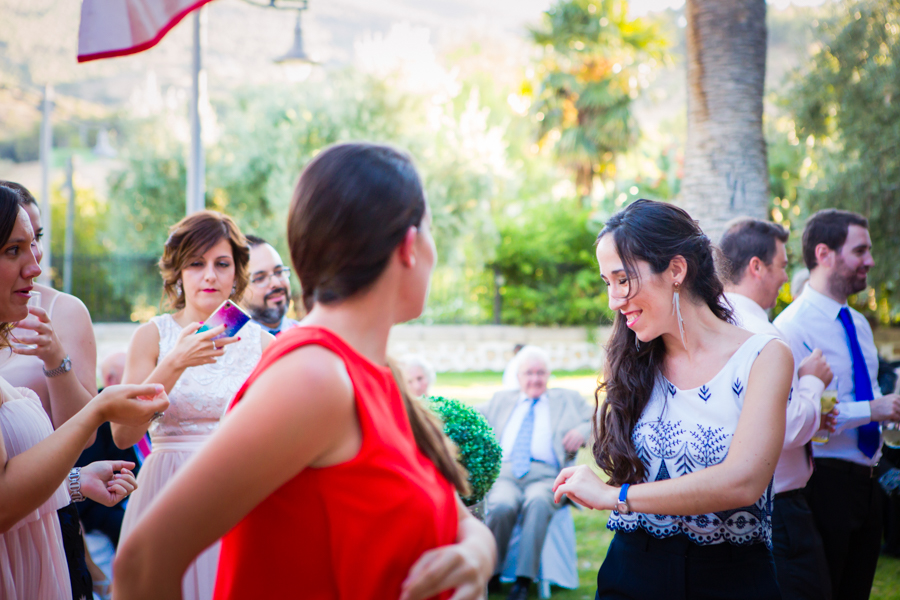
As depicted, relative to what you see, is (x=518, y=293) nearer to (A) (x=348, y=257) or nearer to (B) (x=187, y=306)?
(B) (x=187, y=306)

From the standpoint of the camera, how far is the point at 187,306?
3.46 m

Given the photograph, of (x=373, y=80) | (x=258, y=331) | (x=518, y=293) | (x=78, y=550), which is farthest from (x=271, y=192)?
(x=78, y=550)

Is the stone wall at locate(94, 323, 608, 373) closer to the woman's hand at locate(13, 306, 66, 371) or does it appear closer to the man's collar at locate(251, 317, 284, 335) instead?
the man's collar at locate(251, 317, 284, 335)

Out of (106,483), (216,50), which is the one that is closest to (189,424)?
(106,483)

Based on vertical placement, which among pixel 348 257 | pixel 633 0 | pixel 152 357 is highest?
pixel 633 0

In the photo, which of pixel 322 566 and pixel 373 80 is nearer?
pixel 322 566

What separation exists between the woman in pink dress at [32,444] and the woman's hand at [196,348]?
560 millimetres

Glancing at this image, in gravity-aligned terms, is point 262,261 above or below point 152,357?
above

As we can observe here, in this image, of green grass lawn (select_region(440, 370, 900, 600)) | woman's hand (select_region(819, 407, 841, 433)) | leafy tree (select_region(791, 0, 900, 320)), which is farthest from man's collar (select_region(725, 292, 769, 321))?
leafy tree (select_region(791, 0, 900, 320))

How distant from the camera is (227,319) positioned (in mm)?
2883

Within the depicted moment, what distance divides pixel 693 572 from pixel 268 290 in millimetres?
3213

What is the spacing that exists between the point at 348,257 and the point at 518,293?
17.2 meters

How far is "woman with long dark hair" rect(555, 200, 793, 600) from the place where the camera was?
208cm

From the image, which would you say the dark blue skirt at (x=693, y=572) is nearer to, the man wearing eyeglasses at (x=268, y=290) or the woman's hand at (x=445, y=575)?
the woman's hand at (x=445, y=575)
